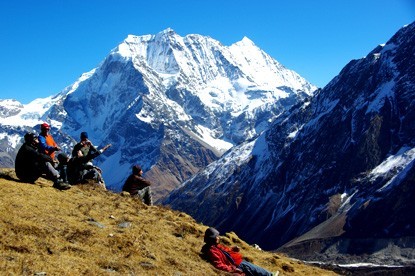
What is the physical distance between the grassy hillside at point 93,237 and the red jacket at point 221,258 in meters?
0.31

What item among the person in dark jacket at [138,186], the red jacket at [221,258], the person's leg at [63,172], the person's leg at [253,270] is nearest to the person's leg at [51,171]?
the person's leg at [63,172]

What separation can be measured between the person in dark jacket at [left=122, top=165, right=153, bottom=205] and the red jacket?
985 centimetres

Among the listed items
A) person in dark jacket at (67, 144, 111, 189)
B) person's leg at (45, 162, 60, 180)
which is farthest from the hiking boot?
person in dark jacket at (67, 144, 111, 189)

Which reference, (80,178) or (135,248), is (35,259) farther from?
(80,178)

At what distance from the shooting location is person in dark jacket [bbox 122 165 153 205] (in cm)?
2994

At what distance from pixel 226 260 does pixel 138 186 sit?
11174 mm

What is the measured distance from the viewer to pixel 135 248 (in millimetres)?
18906

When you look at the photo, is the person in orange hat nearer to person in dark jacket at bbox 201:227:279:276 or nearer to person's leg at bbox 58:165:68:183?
person's leg at bbox 58:165:68:183

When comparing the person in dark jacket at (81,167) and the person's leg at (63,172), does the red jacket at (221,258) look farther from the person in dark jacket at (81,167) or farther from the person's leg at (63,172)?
the person in dark jacket at (81,167)

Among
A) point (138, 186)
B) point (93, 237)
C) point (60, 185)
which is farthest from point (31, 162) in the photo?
point (93, 237)

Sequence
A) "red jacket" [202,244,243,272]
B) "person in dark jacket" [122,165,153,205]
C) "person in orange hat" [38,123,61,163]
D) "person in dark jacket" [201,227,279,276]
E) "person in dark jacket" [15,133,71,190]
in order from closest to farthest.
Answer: "person in dark jacket" [201,227,279,276]
"red jacket" [202,244,243,272]
"person in dark jacket" [15,133,71,190]
"person in orange hat" [38,123,61,163]
"person in dark jacket" [122,165,153,205]

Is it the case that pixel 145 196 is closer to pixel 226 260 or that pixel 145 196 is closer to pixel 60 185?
pixel 60 185

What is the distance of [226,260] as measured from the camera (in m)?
20.3

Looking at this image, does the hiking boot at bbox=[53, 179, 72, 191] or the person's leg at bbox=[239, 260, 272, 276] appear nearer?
the person's leg at bbox=[239, 260, 272, 276]
